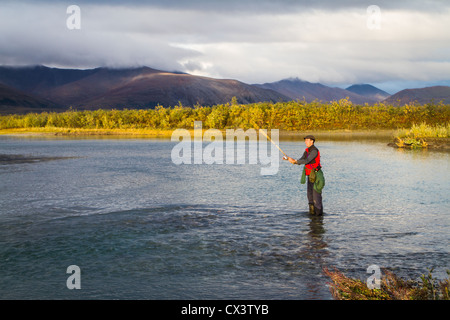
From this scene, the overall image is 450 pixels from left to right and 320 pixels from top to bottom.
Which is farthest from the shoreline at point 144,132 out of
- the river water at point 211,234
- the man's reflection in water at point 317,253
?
the man's reflection in water at point 317,253

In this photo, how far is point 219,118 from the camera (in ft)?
239

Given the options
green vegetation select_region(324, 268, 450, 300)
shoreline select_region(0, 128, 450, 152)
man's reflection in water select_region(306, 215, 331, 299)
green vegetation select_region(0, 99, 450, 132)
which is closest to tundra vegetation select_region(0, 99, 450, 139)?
green vegetation select_region(0, 99, 450, 132)

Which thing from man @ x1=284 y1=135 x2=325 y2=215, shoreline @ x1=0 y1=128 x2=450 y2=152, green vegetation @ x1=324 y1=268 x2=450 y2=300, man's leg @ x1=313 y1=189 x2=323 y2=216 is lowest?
green vegetation @ x1=324 y1=268 x2=450 y2=300

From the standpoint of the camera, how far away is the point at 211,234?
10.9 m

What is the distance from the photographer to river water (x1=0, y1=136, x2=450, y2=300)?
7746 millimetres

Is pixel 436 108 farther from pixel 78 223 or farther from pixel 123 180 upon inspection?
pixel 78 223

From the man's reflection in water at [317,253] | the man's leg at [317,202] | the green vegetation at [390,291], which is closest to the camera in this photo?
the green vegetation at [390,291]

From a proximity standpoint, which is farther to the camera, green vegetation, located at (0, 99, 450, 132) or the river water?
green vegetation, located at (0, 99, 450, 132)

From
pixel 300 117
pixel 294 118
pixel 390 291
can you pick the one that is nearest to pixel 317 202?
pixel 390 291

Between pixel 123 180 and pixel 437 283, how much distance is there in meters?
15.2

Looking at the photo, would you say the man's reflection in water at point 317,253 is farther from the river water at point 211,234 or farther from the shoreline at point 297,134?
the shoreline at point 297,134

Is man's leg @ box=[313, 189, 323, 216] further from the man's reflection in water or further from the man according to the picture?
the man's reflection in water

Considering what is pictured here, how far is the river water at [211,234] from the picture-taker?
7746 mm
